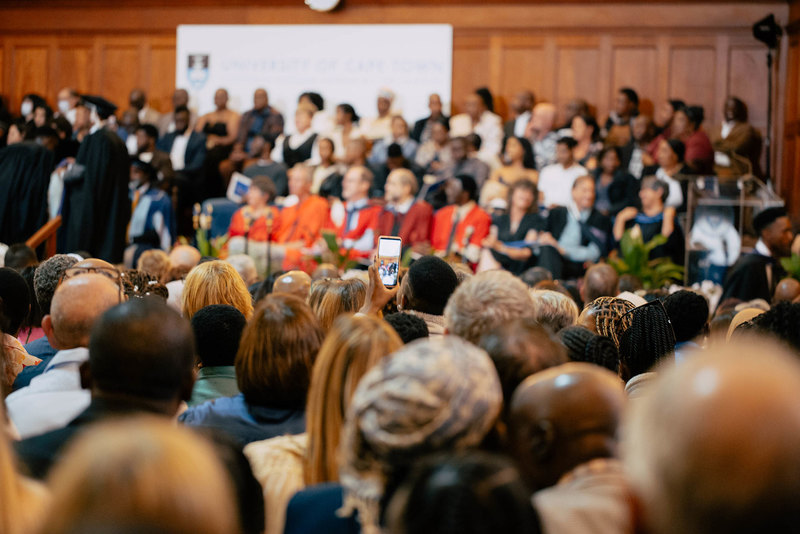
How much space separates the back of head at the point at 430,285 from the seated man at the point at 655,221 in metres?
5.93

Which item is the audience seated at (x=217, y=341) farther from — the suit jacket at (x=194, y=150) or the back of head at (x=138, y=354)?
the suit jacket at (x=194, y=150)

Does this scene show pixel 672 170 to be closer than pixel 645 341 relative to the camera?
No

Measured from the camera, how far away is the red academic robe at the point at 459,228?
9.15 m

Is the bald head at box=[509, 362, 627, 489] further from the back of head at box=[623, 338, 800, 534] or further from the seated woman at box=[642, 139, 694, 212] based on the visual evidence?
the seated woman at box=[642, 139, 694, 212]

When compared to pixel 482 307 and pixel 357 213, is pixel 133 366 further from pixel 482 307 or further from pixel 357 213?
pixel 357 213

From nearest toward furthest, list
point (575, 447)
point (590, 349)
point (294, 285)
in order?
1. point (575, 447)
2. point (590, 349)
3. point (294, 285)

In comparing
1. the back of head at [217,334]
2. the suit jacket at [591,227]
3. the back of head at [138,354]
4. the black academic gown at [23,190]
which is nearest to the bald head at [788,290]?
the suit jacket at [591,227]

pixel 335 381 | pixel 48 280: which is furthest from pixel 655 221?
pixel 335 381

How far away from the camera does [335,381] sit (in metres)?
1.72

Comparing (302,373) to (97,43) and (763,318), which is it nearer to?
(763,318)

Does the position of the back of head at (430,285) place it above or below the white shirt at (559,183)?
below

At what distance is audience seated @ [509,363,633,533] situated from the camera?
1.38 meters

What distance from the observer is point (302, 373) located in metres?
2.12

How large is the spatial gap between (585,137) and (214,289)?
777 cm
